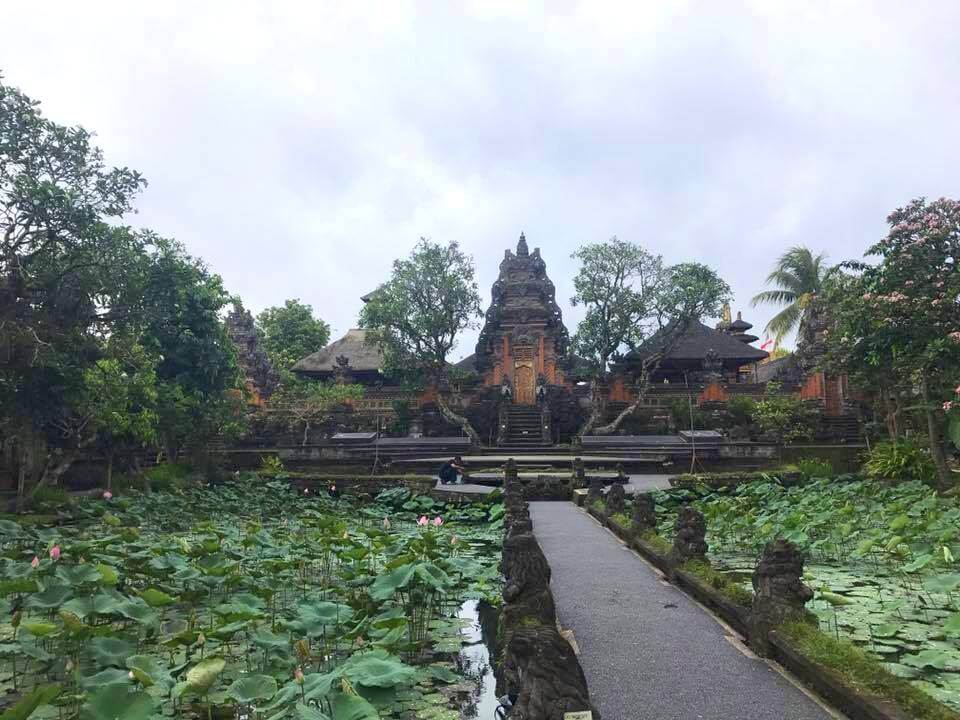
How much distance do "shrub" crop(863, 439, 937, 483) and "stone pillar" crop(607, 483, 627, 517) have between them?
856 cm

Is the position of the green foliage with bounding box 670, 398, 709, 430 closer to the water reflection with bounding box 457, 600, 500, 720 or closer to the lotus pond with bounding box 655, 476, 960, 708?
the lotus pond with bounding box 655, 476, 960, 708

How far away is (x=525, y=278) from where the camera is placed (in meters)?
29.8

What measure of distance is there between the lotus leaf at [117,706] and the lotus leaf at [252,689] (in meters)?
0.35

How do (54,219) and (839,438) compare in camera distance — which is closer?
(54,219)

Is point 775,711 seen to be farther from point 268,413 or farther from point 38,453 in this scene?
point 268,413

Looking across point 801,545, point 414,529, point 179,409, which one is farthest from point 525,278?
point 801,545

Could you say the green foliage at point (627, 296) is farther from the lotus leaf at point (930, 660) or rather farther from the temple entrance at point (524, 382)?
the lotus leaf at point (930, 660)

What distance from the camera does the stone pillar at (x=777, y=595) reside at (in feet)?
14.6

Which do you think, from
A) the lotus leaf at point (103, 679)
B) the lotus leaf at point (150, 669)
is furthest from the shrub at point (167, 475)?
the lotus leaf at point (103, 679)

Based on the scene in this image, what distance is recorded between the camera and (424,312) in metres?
25.1

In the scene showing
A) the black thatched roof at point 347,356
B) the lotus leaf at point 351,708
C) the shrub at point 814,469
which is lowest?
the lotus leaf at point 351,708

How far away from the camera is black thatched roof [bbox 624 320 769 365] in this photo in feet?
90.9

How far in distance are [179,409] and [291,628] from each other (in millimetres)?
13800

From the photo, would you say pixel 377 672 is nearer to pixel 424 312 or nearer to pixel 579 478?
pixel 579 478
